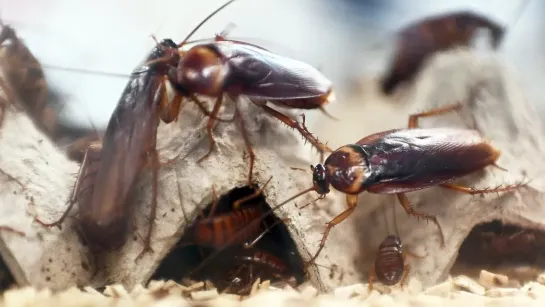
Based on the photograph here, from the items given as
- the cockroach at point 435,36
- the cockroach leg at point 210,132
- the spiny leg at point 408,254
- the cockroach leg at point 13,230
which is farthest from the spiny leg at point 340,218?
the cockroach at point 435,36

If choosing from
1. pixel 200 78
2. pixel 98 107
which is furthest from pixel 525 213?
pixel 98 107

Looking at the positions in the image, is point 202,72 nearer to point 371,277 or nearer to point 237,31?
point 237,31

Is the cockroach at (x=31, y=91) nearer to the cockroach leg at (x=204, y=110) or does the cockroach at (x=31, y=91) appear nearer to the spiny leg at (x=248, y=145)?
the cockroach leg at (x=204, y=110)

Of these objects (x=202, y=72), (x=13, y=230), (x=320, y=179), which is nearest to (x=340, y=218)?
(x=320, y=179)

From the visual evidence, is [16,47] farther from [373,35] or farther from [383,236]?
[373,35]

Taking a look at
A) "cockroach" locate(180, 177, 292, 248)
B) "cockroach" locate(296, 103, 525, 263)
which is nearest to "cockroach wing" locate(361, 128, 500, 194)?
"cockroach" locate(296, 103, 525, 263)
